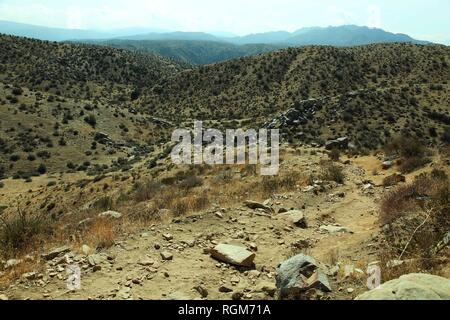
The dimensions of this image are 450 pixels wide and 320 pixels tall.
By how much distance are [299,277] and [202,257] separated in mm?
2278

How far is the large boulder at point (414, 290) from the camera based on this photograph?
5.08m

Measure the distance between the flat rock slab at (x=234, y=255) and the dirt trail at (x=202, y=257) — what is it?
135 millimetres

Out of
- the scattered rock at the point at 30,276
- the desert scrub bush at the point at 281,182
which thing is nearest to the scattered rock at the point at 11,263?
the scattered rock at the point at 30,276

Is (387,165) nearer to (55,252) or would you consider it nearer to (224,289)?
(224,289)

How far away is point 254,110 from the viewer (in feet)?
198

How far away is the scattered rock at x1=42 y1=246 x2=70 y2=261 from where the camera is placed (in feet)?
26.6

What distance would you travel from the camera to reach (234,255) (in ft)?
26.8

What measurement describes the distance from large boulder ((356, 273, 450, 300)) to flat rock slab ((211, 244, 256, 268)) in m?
2.98

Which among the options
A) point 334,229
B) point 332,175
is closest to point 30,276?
point 334,229

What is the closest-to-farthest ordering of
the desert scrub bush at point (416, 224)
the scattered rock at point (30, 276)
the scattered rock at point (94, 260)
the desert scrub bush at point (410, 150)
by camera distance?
1. the scattered rock at point (30, 276)
2. the desert scrub bush at point (416, 224)
3. the scattered rock at point (94, 260)
4. the desert scrub bush at point (410, 150)

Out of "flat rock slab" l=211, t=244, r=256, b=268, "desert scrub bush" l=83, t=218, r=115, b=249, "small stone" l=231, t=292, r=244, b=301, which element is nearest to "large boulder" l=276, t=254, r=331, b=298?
"small stone" l=231, t=292, r=244, b=301

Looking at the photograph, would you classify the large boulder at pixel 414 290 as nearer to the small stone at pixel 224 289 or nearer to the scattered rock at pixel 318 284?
the scattered rock at pixel 318 284
